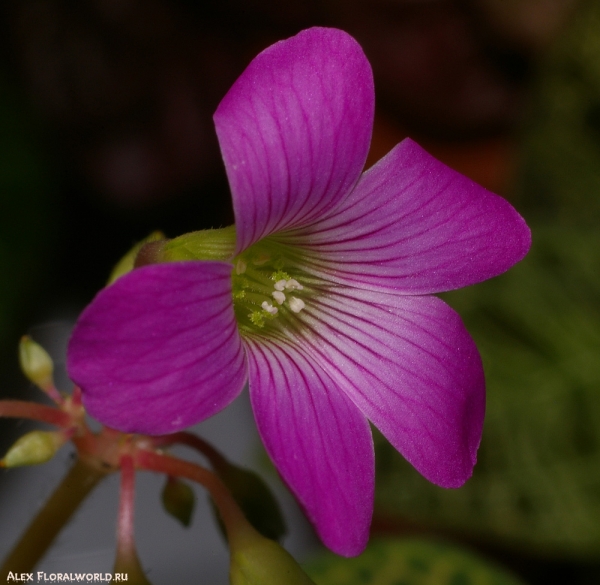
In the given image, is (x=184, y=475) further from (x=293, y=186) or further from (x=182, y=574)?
(x=182, y=574)

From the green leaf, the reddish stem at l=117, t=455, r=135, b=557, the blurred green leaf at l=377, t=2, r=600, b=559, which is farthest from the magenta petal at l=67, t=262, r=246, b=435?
the blurred green leaf at l=377, t=2, r=600, b=559

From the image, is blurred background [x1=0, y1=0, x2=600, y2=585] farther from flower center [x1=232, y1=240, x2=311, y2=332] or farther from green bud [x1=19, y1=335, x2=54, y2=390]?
flower center [x1=232, y1=240, x2=311, y2=332]

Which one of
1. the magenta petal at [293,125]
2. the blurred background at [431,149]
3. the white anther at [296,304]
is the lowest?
the blurred background at [431,149]

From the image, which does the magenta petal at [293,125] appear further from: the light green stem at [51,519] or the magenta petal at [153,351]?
the light green stem at [51,519]

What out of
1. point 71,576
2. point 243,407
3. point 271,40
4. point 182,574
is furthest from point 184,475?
point 271,40

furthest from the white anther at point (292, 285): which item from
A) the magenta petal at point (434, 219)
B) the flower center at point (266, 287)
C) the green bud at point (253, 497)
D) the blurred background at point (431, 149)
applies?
the blurred background at point (431, 149)
